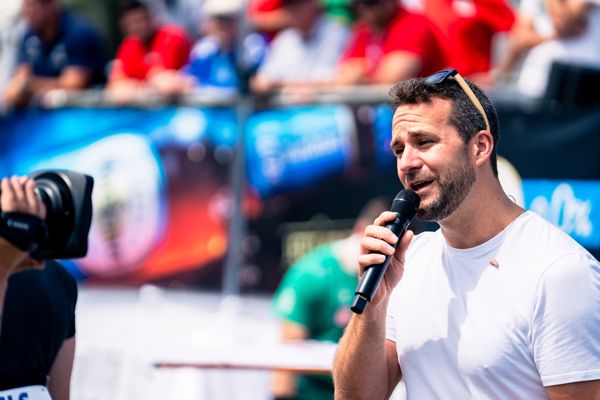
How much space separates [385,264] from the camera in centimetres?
283

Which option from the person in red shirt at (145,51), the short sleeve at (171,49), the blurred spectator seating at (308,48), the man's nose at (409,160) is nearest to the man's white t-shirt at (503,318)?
the man's nose at (409,160)

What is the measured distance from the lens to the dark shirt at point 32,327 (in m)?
3.22

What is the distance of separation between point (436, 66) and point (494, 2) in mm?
687

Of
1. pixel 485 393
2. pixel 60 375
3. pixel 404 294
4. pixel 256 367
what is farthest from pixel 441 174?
pixel 256 367

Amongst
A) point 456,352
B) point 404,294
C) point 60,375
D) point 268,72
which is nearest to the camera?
point 456,352

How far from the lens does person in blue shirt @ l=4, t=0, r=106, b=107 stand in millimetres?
7965

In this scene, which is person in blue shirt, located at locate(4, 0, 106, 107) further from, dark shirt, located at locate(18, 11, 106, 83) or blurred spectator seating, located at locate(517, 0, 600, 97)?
blurred spectator seating, located at locate(517, 0, 600, 97)

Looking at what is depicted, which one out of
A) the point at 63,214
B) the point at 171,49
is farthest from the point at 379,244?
the point at 171,49

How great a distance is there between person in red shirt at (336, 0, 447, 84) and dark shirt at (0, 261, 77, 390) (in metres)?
3.60

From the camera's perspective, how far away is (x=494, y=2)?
694cm

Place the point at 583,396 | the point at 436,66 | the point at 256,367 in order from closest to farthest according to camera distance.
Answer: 1. the point at 583,396
2. the point at 256,367
3. the point at 436,66

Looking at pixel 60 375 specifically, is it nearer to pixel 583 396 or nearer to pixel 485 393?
pixel 485 393

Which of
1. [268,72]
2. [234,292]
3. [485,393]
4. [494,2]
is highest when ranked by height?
[494,2]

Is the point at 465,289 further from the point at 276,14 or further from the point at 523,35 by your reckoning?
the point at 276,14
